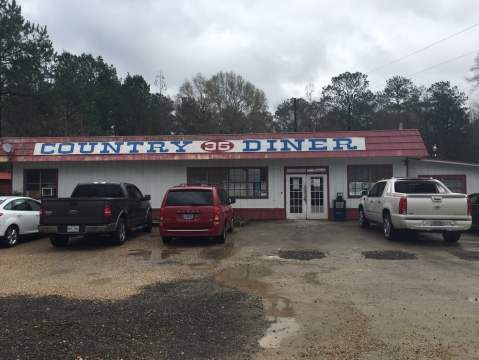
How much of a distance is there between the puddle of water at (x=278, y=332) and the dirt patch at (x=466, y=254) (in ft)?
21.0

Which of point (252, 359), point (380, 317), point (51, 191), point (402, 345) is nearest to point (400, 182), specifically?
point (380, 317)

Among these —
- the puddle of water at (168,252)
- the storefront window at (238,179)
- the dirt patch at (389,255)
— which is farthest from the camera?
the storefront window at (238,179)

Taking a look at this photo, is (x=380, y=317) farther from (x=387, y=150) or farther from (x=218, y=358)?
Result: (x=387, y=150)

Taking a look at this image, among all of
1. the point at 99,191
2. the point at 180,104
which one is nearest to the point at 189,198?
the point at 99,191

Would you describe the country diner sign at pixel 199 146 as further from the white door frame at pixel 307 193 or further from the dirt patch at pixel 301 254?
the dirt patch at pixel 301 254

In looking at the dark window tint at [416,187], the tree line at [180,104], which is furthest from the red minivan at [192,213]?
the tree line at [180,104]

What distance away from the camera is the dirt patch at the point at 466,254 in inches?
394

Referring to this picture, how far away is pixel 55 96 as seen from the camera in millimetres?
32188

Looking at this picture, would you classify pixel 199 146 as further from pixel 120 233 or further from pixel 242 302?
pixel 242 302

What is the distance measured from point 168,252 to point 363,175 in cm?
1087

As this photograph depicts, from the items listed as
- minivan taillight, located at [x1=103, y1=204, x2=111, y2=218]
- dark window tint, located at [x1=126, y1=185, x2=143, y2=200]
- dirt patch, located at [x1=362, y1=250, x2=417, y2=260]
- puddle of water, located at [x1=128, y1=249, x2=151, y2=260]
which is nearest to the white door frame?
dark window tint, located at [x1=126, y1=185, x2=143, y2=200]

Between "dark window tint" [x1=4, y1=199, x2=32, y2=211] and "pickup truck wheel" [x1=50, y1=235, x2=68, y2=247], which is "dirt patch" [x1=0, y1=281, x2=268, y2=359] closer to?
"pickup truck wheel" [x1=50, y1=235, x2=68, y2=247]

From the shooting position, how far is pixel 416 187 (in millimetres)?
13109

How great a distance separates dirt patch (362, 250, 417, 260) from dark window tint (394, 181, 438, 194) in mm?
2773
